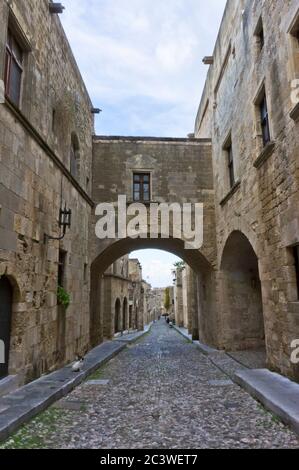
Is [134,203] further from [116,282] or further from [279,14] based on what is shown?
[116,282]

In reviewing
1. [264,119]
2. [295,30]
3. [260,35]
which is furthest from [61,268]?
[260,35]

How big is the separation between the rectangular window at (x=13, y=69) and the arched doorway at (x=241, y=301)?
6706 millimetres

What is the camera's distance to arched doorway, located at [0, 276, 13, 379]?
495cm

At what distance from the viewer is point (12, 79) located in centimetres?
551

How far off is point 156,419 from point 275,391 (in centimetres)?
177

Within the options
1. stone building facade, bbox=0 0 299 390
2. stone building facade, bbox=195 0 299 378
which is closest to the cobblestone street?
stone building facade, bbox=0 0 299 390

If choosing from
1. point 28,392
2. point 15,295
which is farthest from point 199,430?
point 15,295

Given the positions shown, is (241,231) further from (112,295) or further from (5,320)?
(112,295)

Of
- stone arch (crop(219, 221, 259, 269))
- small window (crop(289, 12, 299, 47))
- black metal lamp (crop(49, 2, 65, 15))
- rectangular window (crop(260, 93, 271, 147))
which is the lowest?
stone arch (crop(219, 221, 259, 269))

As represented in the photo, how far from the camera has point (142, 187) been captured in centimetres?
1123

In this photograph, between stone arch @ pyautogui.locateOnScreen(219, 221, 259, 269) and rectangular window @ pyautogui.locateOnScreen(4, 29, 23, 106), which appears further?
stone arch @ pyautogui.locateOnScreen(219, 221, 259, 269)

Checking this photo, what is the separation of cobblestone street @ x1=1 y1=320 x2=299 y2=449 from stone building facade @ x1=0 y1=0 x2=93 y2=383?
48.6 inches

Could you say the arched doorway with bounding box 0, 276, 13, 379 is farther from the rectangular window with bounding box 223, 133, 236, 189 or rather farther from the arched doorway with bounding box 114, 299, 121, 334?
the arched doorway with bounding box 114, 299, 121, 334

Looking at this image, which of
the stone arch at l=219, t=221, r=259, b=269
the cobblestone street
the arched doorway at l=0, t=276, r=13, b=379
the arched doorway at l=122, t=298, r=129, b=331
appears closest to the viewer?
the cobblestone street
